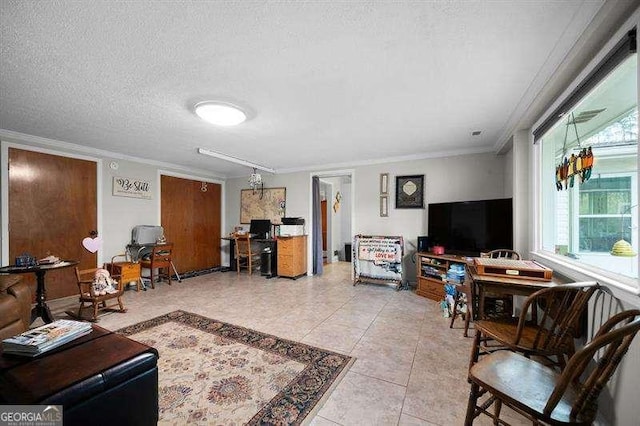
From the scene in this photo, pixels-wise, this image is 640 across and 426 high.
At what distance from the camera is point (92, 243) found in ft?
12.8

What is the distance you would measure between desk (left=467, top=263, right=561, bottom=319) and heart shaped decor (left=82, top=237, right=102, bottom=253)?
199 inches

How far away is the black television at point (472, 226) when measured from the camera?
3197 millimetres

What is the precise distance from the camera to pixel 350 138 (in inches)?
137

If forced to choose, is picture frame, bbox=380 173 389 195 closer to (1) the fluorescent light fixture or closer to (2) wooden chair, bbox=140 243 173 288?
(1) the fluorescent light fixture

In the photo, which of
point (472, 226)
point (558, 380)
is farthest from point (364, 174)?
point (558, 380)

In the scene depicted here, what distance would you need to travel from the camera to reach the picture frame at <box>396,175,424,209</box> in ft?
14.3

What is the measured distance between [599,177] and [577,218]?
0.43m

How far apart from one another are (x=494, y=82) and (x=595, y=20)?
69 cm

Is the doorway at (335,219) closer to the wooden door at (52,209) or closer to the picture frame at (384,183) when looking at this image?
the picture frame at (384,183)

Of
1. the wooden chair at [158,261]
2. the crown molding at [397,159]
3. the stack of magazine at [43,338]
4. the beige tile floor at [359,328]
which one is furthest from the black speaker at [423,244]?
the wooden chair at [158,261]

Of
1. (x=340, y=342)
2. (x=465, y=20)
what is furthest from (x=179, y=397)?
(x=465, y=20)

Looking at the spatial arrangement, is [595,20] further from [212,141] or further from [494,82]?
[212,141]

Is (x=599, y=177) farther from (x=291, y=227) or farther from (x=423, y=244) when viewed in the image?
(x=291, y=227)

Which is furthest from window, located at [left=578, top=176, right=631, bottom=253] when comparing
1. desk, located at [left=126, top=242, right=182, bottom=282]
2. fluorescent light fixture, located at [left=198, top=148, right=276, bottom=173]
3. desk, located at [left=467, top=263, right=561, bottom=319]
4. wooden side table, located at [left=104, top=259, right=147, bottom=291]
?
desk, located at [left=126, top=242, right=182, bottom=282]
